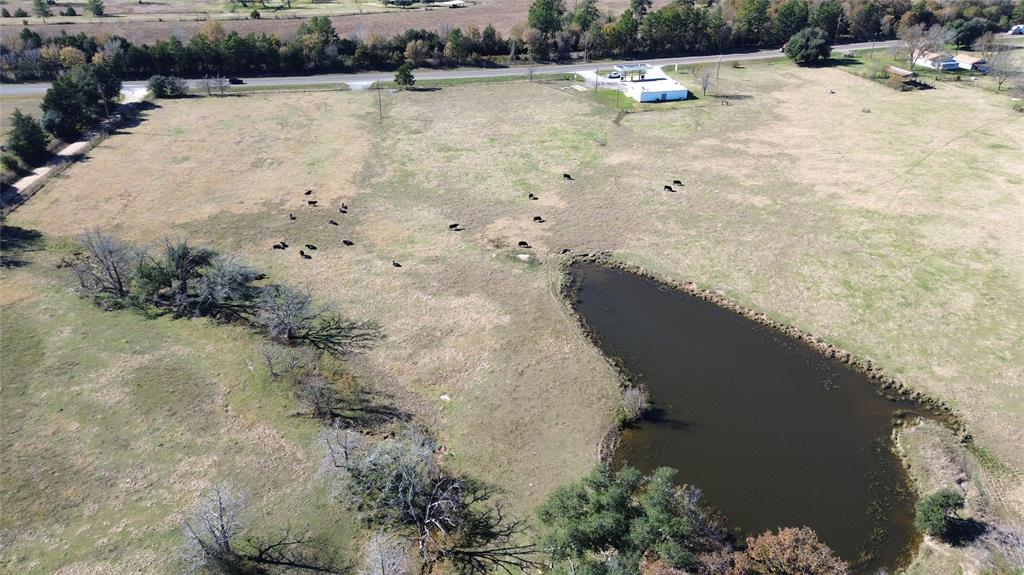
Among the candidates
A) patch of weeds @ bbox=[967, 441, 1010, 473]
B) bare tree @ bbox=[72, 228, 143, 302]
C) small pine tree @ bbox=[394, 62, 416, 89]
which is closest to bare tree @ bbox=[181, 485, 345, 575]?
bare tree @ bbox=[72, 228, 143, 302]

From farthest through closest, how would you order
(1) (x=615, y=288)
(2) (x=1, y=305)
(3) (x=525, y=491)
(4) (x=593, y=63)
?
(4) (x=593, y=63)
(1) (x=615, y=288)
(2) (x=1, y=305)
(3) (x=525, y=491)

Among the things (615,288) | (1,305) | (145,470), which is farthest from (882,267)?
(1,305)

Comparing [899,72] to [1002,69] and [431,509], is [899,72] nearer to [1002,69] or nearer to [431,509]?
[1002,69]

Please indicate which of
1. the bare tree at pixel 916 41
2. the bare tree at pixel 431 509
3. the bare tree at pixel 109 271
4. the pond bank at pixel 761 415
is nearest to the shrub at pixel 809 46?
the bare tree at pixel 916 41

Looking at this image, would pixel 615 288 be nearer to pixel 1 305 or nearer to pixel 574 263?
pixel 574 263

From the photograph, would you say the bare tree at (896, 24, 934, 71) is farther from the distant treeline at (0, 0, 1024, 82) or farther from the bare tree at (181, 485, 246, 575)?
the bare tree at (181, 485, 246, 575)

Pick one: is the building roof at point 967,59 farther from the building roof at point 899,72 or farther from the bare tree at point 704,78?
the bare tree at point 704,78

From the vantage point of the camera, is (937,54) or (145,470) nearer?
(145,470)
